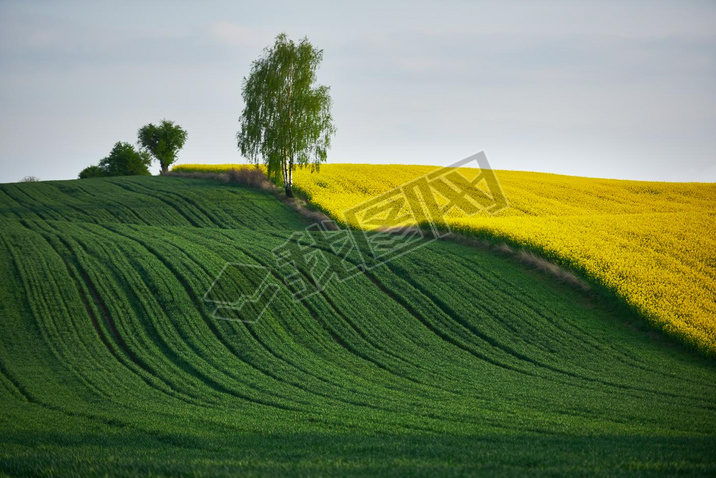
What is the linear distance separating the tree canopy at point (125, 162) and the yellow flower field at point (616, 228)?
3699cm

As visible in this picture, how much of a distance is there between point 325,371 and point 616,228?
81.9ft

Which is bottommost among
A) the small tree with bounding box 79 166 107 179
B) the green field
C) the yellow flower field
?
the green field

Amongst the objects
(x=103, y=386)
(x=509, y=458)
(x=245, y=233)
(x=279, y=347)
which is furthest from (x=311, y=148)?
(x=509, y=458)

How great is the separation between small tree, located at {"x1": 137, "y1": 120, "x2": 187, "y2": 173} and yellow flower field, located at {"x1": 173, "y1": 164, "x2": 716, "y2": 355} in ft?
96.6

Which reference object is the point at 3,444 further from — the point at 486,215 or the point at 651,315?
the point at 486,215

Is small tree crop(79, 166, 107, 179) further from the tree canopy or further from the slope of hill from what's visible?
the slope of hill

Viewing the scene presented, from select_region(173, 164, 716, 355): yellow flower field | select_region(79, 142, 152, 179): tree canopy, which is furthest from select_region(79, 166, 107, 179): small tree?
select_region(173, 164, 716, 355): yellow flower field

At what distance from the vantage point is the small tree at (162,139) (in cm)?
8325

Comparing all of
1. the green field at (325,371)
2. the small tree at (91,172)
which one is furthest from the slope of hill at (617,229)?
the small tree at (91,172)

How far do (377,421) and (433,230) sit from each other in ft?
83.8

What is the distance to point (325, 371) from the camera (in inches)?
805

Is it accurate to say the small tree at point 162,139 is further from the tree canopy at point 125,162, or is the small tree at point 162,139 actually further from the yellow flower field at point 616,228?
the yellow flower field at point 616,228

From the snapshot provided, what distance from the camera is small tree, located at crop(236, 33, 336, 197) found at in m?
51.2

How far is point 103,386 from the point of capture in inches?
728
